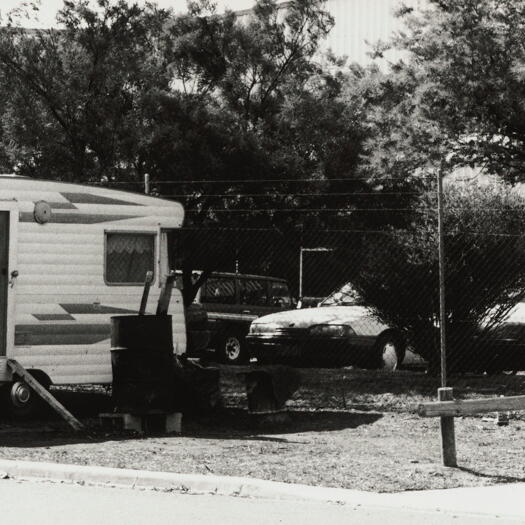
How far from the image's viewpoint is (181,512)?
27.4ft

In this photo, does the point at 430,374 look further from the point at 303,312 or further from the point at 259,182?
the point at 259,182

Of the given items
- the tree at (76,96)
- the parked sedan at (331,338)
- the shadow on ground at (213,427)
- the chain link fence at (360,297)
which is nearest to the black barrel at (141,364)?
the shadow on ground at (213,427)

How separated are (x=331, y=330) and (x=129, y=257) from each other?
619 centimetres

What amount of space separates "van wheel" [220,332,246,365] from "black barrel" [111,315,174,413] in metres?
10.4

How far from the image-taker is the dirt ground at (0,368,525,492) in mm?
9891

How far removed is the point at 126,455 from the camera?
430 inches

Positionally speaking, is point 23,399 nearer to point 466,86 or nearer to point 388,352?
point 466,86

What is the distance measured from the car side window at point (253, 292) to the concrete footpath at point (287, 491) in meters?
14.0

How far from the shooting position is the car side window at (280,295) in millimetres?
24594

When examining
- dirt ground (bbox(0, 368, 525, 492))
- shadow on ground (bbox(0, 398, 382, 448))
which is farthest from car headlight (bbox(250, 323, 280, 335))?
shadow on ground (bbox(0, 398, 382, 448))

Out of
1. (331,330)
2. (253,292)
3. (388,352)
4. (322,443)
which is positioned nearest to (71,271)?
(322,443)

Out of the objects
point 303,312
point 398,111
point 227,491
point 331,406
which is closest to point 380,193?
point 303,312

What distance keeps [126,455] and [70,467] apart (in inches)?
37.8

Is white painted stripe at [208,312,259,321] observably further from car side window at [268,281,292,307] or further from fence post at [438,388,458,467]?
fence post at [438,388,458,467]
